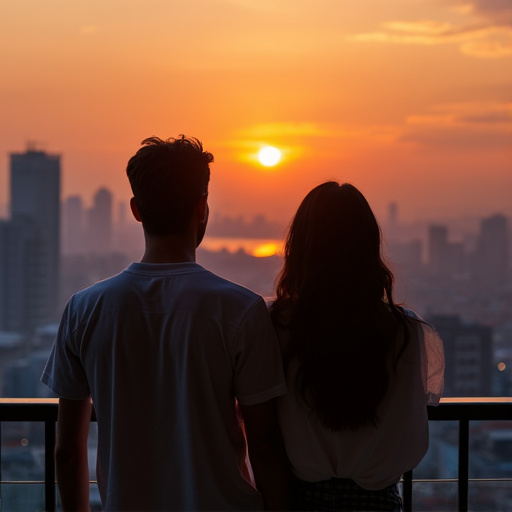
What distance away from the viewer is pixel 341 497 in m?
1.52

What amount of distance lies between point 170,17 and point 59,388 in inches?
1117

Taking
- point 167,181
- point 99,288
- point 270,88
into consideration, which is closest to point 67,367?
point 99,288

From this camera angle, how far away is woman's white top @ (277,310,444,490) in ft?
4.91

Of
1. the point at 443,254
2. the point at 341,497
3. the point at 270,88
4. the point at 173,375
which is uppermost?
the point at 270,88

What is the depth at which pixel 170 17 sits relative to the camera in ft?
92.2

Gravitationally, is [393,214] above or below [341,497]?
above

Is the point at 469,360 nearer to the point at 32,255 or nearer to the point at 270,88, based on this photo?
the point at 270,88

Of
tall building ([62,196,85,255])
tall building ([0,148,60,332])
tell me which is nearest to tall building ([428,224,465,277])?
tall building ([62,196,85,255])

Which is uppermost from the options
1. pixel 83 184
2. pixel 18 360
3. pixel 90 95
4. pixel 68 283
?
pixel 90 95

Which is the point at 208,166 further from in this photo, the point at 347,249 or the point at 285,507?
the point at 285,507

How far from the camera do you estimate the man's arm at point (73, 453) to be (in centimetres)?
150

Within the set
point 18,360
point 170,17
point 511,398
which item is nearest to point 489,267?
point 170,17

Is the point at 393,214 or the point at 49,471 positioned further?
the point at 393,214

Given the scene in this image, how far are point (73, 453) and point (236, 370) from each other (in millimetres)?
411
